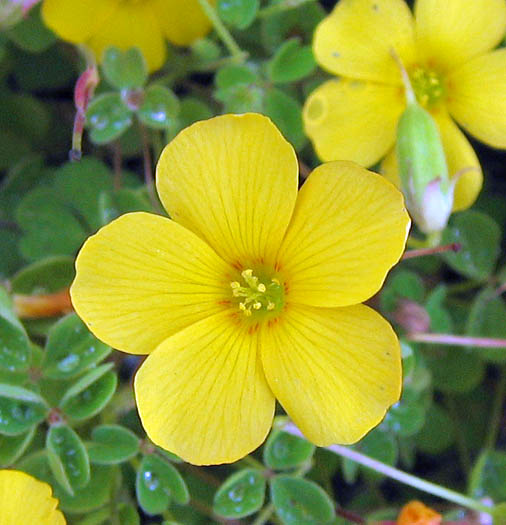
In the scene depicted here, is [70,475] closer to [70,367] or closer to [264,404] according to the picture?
[70,367]

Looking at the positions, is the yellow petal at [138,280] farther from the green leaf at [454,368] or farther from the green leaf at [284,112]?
the green leaf at [454,368]

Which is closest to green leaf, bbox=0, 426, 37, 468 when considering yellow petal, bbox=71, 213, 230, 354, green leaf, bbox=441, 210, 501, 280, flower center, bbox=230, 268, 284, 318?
yellow petal, bbox=71, 213, 230, 354

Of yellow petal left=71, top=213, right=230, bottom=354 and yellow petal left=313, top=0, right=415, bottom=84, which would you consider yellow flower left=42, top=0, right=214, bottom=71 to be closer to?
yellow petal left=313, top=0, right=415, bottom=84

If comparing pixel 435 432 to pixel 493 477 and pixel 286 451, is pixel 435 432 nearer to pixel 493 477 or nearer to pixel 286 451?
pixel 493 477

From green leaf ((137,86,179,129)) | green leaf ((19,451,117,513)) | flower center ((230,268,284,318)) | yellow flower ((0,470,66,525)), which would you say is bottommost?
green leaf ((19,451,117,513))

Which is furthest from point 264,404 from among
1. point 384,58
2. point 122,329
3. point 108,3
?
point 108,3

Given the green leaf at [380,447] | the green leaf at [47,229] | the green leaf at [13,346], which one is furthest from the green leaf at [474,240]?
the green leaf at [13,346]
